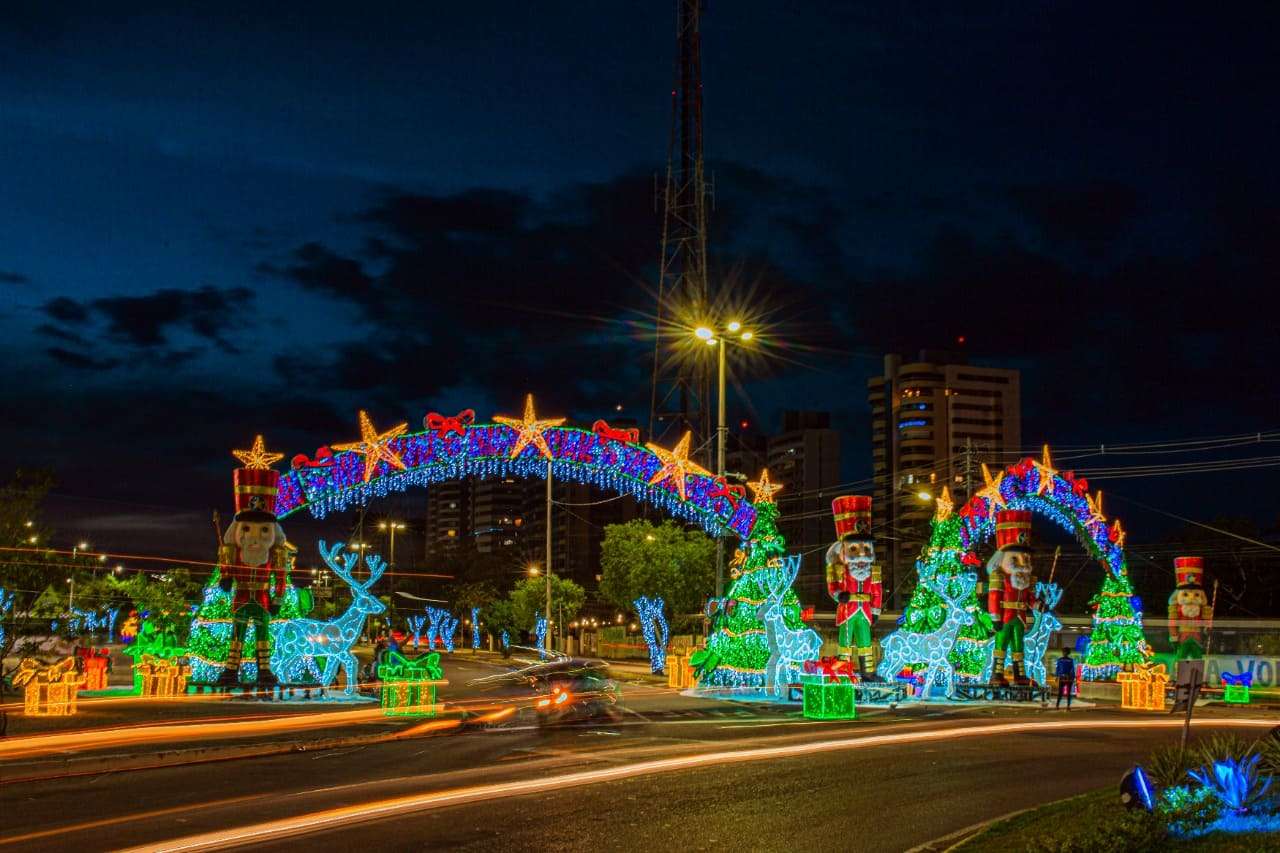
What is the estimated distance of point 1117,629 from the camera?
3550 cm

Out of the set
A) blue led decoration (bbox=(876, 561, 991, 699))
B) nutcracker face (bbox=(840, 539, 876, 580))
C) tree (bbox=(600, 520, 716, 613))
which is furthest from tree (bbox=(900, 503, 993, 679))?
tree (bbox=(600, 520, 716, 613))

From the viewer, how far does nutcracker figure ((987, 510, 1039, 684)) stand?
3241cm

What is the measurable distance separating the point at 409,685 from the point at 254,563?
15.0 ft

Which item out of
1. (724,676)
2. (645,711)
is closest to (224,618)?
(645,711)

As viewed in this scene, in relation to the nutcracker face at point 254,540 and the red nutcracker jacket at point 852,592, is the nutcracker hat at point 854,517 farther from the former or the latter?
the nutcracker face at point 254,540

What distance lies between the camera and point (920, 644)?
1200 inches

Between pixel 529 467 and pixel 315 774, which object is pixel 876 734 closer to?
pixel 315 774

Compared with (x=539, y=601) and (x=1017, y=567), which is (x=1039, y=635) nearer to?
(x=1017, y=567)

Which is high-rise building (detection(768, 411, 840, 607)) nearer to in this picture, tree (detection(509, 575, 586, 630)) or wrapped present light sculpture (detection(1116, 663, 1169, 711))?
tree (detection(509, 575, 586, 630))

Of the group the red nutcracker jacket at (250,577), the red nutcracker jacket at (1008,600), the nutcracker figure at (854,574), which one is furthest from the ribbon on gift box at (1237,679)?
the red nutcracker jacket at (250,577)

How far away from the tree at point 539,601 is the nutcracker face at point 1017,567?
3799 cm

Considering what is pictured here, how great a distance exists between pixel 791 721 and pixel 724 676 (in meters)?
7.74

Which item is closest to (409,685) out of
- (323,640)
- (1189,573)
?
(323,640)

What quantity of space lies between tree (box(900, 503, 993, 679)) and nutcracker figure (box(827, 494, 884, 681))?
4.50 ft
